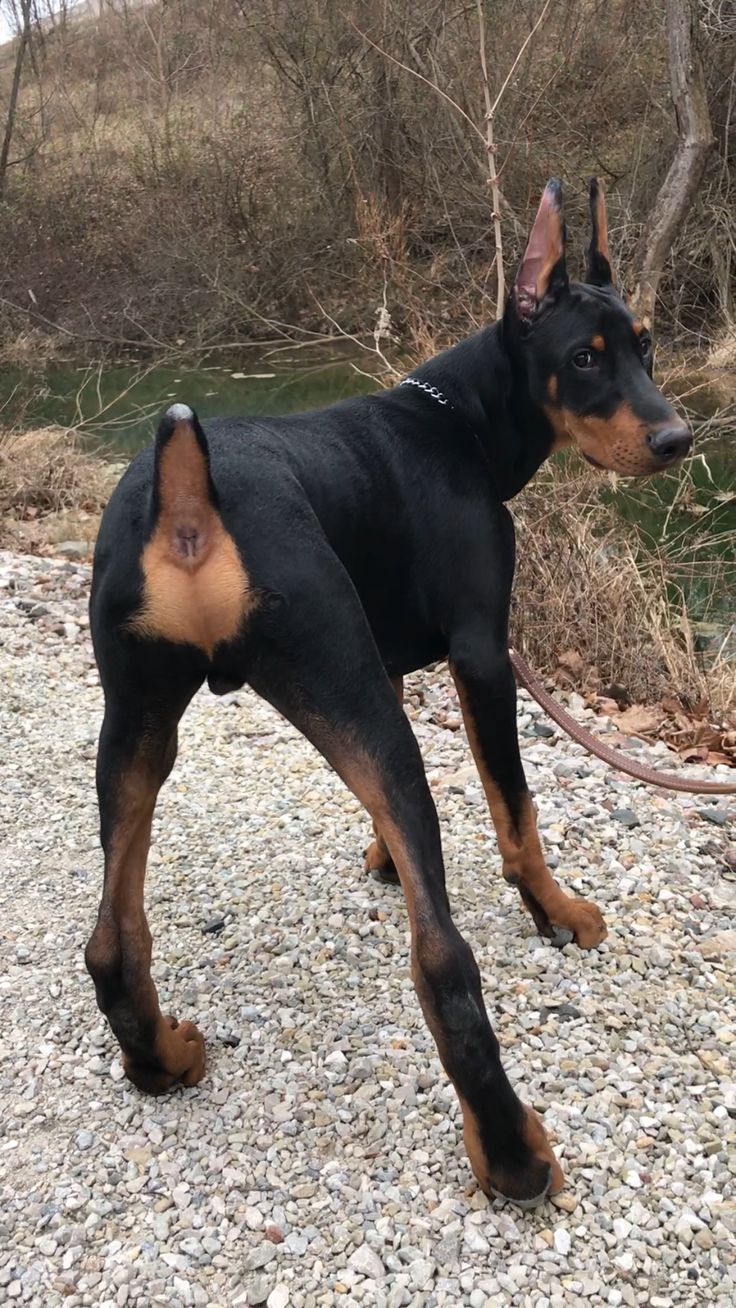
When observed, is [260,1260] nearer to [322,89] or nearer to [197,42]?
[322,89]

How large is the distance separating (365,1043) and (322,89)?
65.4 ft

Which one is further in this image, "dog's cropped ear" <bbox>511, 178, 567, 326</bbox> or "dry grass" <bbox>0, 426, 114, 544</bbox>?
"dry grass" <bbox>0, 426, 114, 544</bbox>

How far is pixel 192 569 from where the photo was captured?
2.21 m

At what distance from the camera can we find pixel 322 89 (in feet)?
63.7

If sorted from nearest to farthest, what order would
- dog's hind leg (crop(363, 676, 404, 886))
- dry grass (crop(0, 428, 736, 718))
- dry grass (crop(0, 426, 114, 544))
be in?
dog's hind leg (crop(363, 676, 404, 886)) < dry grass (crop(0, 428, 736, 718)) < dry grass (crop(0, 426, 114, 544))

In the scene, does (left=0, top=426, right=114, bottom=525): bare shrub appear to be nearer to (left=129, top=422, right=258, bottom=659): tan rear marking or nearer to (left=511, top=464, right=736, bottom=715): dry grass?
(left=511, top=464, right=736, bottom=715): dry grass

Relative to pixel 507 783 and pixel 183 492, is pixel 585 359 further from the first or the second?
pixel 183 492

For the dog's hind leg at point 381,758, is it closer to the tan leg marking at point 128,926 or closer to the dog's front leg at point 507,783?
the tan leg marking at point 128,926

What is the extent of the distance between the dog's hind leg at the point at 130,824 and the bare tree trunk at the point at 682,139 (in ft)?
35.0

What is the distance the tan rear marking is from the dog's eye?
1287 millimetres

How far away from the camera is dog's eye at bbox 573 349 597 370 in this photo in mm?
2977

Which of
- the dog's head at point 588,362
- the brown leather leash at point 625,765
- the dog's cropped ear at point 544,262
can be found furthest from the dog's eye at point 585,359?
the brown leather leash at point 625,765

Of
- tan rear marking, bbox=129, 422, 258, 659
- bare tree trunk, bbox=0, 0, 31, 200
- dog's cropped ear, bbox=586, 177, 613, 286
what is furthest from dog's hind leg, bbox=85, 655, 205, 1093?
bare tree trunk, bbox=0, 0, 31, 200

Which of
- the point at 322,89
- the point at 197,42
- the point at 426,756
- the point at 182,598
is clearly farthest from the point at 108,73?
the point at 182,598
